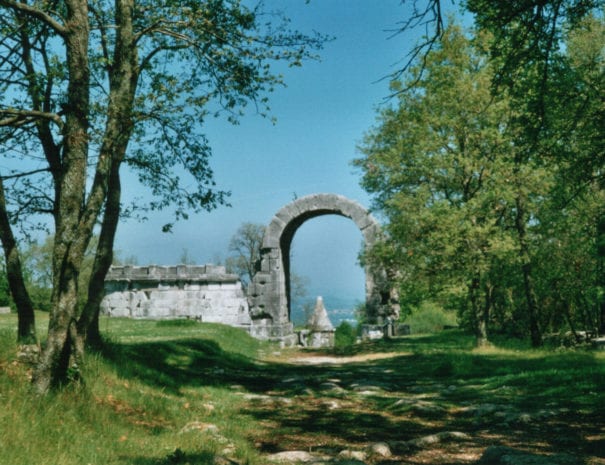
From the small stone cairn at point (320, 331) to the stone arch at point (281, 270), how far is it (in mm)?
1089

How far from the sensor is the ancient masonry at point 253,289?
24.0m

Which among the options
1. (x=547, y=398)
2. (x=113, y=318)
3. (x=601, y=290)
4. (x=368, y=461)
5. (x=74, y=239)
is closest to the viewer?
(x=368, y=461)

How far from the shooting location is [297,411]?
27.9 feet

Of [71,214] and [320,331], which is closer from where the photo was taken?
[71,214]

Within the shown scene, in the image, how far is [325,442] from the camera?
6.54 metres

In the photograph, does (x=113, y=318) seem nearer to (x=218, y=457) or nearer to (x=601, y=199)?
(x=601, y=199)

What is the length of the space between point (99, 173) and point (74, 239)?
0.99m

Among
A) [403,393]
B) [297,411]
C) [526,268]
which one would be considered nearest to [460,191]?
[526,268]

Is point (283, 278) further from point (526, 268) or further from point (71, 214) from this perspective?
point (71, 214)

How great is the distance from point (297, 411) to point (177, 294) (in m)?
17.3

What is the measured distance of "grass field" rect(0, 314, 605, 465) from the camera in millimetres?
5016

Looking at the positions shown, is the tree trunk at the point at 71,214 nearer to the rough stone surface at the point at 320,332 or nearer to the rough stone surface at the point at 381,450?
the rough stone surface at the point at 381,450

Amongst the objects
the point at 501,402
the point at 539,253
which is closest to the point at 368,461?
the point at 501,402

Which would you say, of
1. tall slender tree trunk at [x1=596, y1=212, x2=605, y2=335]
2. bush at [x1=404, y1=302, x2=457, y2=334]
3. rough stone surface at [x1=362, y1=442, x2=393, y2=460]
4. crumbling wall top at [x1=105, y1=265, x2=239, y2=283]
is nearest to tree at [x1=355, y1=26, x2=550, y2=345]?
tall slender tree trunk at [x1=596, y1=212, x2=605, y2=335]
